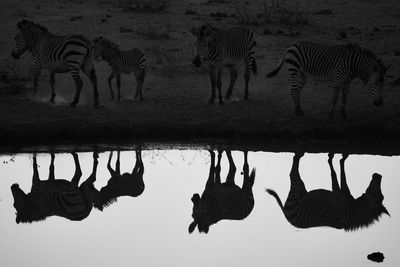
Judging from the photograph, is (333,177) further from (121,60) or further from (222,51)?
(121,60)

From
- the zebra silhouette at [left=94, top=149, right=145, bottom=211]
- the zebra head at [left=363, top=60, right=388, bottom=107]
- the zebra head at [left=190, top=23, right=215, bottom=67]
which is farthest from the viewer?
the zebra head at [left=190, top=23, right=215, bottom=67]

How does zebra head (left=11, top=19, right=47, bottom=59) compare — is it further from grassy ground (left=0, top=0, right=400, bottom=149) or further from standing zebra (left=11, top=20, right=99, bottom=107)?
grassy ground (left=0, top=0, right=400, bottom=149)

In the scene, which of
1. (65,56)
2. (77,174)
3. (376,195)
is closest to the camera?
(376,195)

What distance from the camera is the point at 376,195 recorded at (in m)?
11.5

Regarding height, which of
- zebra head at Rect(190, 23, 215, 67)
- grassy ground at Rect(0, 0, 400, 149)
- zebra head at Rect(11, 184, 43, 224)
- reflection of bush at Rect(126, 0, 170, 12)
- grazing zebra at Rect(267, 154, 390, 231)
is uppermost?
zebra head at Rect(190, 23, 215, 67)

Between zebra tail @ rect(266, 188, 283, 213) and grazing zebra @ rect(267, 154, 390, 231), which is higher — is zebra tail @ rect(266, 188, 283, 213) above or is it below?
below

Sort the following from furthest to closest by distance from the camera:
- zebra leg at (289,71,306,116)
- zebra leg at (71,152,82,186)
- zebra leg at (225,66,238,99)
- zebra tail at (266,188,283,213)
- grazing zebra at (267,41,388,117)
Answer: zebra leg at (225,66,238,99)
zebra leg at (289,71,306,116)
grazing zebra at (267,41,388,117)
zebra leg at (71,152,82,186)
zebra tail at (266,188,283,213)

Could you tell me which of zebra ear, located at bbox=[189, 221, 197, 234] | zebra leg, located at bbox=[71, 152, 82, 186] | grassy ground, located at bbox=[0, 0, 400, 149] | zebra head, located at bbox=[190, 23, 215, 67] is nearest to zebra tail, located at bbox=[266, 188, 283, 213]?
zebra ear, located at bbox=[189, 221, 197, 234]

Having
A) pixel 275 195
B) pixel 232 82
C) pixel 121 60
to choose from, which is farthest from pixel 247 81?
pixel 275 195

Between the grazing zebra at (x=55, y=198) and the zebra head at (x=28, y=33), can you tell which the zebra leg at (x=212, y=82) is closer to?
the zebra head at (x=28, y=33)

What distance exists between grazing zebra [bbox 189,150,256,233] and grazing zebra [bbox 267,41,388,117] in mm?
2824

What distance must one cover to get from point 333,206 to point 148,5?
1513 cm

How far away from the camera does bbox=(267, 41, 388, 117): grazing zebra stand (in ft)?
47.0

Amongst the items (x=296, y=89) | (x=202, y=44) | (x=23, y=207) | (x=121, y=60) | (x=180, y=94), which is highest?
(x=202, y=44)
